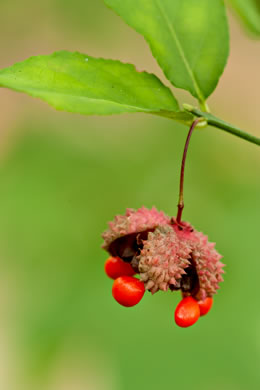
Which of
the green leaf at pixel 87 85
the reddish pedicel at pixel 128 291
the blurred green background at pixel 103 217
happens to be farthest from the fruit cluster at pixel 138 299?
the blurred green background at pixel 103 217

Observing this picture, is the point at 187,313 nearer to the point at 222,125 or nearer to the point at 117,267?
the point at 117,267

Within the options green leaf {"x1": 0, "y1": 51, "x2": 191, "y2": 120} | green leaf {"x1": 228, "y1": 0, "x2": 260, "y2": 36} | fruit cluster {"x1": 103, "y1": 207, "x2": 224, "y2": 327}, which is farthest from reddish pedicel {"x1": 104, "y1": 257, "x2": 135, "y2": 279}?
green leaf {"x1": 228, "y1": 0, "x2": 260, "y2": 36}

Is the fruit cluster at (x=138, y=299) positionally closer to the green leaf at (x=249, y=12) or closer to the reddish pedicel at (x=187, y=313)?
the reddish pedicel at (x=187, y=313)

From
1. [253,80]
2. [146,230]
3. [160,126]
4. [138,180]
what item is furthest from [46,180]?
[146,230]

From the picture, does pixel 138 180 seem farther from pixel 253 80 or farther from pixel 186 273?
pixel 186 273

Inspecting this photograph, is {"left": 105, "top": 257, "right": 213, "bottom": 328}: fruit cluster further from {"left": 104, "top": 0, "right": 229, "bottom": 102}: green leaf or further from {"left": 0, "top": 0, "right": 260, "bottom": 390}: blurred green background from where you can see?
{"left": 0, "top": 0, "right": 260, "bottom": 390}: blurred green background

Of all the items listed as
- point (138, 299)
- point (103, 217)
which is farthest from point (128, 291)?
point (103, 217)
